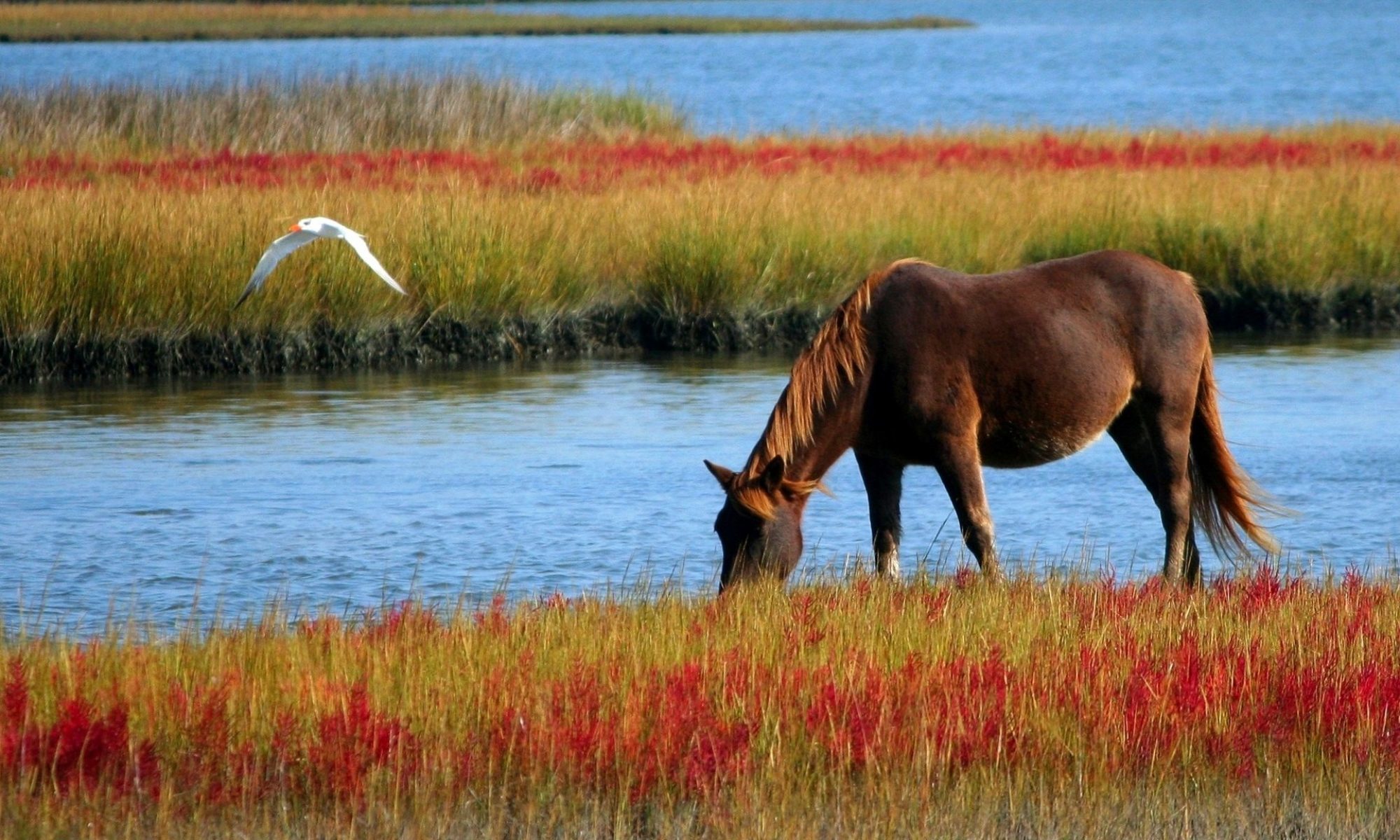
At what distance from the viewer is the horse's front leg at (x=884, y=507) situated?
278 inches

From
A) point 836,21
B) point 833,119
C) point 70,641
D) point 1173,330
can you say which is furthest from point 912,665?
point 836,21

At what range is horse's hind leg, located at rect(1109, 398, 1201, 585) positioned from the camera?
7438 millimetres

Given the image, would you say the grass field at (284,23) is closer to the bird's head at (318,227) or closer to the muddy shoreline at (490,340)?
the muddy shoreline at (490,340)

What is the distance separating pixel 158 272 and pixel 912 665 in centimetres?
923

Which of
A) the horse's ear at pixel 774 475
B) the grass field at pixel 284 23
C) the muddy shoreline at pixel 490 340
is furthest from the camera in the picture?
the grass field at pixel 284 23

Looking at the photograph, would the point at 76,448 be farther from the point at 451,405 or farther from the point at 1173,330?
the point at 1173,330

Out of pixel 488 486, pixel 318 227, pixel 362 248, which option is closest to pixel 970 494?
pixel 488 486

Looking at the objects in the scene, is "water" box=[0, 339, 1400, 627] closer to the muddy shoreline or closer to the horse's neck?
the muddy shoreline

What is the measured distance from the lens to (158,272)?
532 inches

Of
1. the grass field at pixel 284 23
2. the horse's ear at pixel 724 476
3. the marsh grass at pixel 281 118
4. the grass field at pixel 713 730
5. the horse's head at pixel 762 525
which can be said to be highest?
the grass field at pixel 284 23

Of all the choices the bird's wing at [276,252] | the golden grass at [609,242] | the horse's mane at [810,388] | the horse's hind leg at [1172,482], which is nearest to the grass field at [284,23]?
the golden grass at [609,242]

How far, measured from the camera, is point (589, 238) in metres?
15.3

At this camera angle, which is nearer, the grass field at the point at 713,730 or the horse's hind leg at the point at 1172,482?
the grass field at the point at 713,730

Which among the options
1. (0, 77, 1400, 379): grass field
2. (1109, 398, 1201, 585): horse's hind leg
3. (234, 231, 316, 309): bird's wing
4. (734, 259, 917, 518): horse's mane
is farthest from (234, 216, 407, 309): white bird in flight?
(1109, 398, 1201, 585): horse's hind leg
